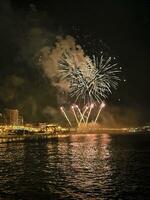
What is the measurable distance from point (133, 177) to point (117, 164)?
1954 cm

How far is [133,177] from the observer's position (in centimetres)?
6188

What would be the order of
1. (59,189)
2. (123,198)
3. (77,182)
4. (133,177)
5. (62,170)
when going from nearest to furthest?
1. (123,198)
2. (59,189)
3. (77,182)
4. (133,177)
5. (62,170)

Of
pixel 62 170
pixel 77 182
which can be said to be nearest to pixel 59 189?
pixel 77 182

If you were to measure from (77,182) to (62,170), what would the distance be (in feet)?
52.7

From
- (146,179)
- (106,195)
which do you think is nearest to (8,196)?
(106,195)

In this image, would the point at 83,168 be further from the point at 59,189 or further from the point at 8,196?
the point at 8,196

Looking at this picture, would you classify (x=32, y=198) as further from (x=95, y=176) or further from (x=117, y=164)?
(x=117, y=164)

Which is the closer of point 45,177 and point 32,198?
point 32,198

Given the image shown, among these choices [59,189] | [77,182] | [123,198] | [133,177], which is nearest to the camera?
[123,198]

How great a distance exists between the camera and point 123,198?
46031mm

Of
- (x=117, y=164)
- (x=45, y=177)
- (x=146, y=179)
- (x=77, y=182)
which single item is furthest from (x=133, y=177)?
(x=117, y=164)

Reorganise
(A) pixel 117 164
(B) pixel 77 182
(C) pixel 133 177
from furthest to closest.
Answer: (A) pixel 117 164 < (C) pixel 133 177 < (B) pixel 77 182

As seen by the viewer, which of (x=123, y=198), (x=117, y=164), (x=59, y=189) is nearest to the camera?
(x=123, y=198)

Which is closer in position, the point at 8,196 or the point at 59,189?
the point at 8,196
